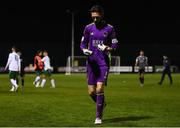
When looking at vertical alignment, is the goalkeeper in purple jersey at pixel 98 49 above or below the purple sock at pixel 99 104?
above

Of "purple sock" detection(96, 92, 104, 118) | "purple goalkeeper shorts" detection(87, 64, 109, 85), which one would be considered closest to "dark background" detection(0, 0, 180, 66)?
"purple goalkeeper shorts" detection(87, 64, 109, 85)

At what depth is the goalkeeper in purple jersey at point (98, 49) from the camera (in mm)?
11289

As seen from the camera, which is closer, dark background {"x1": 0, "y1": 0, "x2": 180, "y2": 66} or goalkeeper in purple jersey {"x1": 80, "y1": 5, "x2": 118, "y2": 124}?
goalkeeper in purple jersey {"x1": 80, "y1": 5, "x2": 118, "y2": 124}

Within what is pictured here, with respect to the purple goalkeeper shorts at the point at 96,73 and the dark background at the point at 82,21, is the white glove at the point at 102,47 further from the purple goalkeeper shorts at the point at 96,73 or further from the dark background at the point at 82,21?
the dark background at the point at 82,21

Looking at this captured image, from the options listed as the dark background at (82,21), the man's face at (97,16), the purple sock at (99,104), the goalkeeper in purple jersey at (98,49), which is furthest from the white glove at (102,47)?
the dark background at (82,21)

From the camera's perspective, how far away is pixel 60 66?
224ft

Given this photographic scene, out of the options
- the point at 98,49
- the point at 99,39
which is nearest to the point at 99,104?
the point at 98,49

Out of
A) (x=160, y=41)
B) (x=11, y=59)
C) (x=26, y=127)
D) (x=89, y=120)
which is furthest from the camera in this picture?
(x=160, y=41)

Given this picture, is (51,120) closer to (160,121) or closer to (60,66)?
(160,121)

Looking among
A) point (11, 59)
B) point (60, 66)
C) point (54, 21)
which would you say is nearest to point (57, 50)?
point (60, 66)

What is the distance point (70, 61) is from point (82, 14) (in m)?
18.0

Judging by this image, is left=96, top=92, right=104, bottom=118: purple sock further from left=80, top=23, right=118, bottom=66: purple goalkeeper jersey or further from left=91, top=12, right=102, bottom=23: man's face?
left=91, top=12, right=102, bottom=23: man's face

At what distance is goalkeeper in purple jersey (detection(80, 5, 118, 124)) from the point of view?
1129 cm

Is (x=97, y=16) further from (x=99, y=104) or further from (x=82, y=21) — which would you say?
(x=82, y=21)
